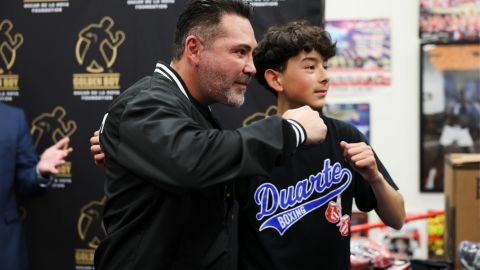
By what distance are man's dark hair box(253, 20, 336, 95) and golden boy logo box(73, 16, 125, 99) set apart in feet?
3.32

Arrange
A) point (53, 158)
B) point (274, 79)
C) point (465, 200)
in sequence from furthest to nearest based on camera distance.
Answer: point (53, 158)
point (465, 200)
point (274, 79)

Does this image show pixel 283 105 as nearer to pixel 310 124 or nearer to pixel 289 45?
pixel 289 45

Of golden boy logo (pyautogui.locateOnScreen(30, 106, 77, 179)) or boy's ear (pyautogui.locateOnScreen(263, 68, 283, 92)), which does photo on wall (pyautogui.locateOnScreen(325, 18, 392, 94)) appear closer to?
golden boy logo (pyautogui.locateOnScreen(30, 106, 77, 179))

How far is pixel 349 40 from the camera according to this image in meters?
3.78

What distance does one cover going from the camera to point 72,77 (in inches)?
102

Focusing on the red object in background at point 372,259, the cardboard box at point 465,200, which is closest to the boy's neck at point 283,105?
the red object in background at point 372,259

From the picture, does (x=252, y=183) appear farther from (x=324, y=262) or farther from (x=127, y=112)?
(x=127, y=112)

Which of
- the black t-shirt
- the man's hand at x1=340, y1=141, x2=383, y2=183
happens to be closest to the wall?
the black t-shirt

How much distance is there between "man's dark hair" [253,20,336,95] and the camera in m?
1.63

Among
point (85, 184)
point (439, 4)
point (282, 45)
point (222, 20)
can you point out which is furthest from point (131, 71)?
point (439, 4)

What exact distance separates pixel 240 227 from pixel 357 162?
0.39m

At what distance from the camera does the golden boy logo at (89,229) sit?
2.59 meters

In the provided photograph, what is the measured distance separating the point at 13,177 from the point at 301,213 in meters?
1.58

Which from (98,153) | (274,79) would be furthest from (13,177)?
(274,79)
